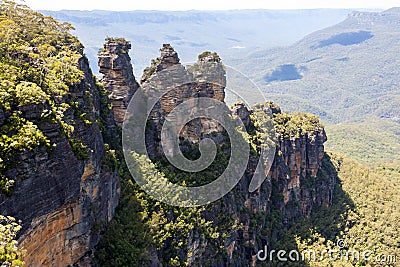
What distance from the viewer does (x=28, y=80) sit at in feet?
61.7

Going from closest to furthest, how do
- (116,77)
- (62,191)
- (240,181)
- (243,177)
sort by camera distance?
1. (62,191)
2. (116,77)
3. (240,181)
4. (243,177)

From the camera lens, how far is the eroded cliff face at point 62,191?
602 inches

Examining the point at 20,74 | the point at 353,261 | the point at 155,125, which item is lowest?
the point at 353,261

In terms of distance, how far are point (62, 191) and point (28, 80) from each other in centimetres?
578

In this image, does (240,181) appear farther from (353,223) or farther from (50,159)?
(50,159)

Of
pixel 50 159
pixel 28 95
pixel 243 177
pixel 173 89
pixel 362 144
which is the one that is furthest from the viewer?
pixel 362 144

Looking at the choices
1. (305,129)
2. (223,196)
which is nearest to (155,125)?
(223,196)

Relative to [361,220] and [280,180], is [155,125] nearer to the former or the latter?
[280,180]

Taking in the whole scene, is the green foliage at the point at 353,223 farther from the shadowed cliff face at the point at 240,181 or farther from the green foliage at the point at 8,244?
the green foliage at the point at 8,244

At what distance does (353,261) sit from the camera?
132 ft

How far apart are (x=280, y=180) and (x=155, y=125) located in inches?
701

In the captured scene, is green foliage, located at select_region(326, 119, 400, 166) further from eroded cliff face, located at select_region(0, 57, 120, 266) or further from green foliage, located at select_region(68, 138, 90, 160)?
green foliage, located at select_region(68, 138, 90, 160)

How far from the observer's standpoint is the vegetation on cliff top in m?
15.1

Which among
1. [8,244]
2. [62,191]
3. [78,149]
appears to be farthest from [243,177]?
[8,244]
